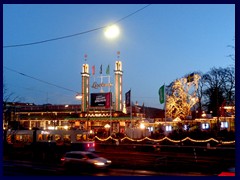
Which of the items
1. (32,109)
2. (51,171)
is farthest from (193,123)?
(32,109)

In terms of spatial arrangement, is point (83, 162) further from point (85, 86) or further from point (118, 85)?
point (85, 86)

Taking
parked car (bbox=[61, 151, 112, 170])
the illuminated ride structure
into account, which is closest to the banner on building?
the illuminated ride structure

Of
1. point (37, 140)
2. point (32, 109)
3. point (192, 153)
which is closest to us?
point (192, 153)

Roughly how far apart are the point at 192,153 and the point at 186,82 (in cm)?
2050

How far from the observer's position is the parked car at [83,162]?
851 inches

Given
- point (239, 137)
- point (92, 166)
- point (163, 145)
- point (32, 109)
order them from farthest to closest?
point (32, 109) < point (163, 145) < point (92, 166) < point (239, 137)

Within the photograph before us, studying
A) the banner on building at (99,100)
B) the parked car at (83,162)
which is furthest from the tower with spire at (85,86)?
the parked car at (83,162)

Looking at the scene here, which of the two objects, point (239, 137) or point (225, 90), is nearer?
point (239, 137)

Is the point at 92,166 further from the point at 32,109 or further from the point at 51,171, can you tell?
the point at 32,109

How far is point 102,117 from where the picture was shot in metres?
79.6

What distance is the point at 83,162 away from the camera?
2184cm

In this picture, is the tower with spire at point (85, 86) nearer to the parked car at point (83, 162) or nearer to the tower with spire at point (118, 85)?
the tower with spire at point (118, 85)

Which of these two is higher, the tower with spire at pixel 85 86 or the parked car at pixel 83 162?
the tower with spire at pixel 85 86

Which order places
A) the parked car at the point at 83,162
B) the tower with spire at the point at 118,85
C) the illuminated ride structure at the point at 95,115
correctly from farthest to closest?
the tower with spire at the point at 118,85 → the illuminated ride structure at the point at 95,115 → the parked car at the point at 83,162
